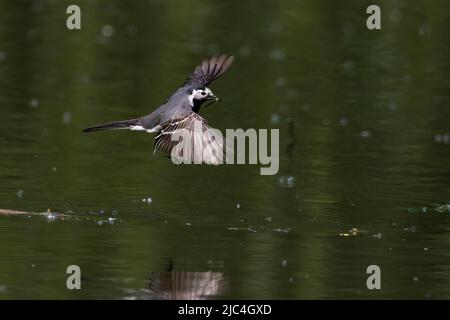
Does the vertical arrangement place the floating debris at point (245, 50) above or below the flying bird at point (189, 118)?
above

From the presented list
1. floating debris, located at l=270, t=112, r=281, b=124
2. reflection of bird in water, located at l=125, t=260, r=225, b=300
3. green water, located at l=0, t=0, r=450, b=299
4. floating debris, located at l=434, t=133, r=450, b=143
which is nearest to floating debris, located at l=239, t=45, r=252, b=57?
green water, located at l=0, t=0, r=450, b=299

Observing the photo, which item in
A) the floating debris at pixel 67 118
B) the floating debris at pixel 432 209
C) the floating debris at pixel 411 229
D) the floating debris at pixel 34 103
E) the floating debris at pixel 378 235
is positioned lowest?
the floating debris at pixel 378 235

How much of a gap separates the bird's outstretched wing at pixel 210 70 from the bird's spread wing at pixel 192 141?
677 mm

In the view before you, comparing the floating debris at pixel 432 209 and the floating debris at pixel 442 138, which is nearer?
the floating debris at pixel 432 209

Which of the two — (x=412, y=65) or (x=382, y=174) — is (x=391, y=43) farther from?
(x=382, y=174)

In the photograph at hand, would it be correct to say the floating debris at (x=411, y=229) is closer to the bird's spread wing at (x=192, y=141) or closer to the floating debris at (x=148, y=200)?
the bird's spread wing at (x=192, y=141)

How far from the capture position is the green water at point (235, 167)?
958cm

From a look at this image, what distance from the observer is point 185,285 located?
9078 mm

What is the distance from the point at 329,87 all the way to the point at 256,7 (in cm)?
612

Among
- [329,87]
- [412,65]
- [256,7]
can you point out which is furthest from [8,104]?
[256,7]

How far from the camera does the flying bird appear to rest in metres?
10.3

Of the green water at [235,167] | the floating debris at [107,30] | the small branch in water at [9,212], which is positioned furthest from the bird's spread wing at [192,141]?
the floating debris at [107,30]

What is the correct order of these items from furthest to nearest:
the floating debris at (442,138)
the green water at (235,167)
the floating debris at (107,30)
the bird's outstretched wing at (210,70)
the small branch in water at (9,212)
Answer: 1. the floating debris at (107,30)
2. the floating debris at (442,138)
3. the bird's outstretched wing at (210,70)
4. the small branch in water at (9,212)
5. the green water at (235,167)

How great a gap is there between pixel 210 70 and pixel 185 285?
9.61 ft
